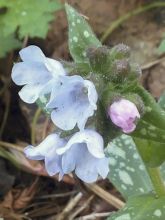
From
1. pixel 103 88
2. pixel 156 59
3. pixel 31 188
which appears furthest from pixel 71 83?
pixel 156 59

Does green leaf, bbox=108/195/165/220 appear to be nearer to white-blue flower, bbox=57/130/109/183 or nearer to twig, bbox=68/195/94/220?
white-blue flower, bbox=57/130/109/183

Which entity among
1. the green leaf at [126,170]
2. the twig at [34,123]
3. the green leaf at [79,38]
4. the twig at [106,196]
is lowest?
the twig at [106,196]

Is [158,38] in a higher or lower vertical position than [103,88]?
lower

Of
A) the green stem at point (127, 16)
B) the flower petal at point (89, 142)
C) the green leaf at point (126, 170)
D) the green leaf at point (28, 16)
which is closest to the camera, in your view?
the flower petal at point (89, 142)

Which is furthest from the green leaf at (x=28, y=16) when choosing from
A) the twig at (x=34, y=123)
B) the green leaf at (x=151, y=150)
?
the green leaf at (x=151, y=150)

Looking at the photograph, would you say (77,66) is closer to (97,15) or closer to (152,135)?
(152,135)

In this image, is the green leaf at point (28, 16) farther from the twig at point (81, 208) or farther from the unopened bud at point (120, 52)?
the unopened bud at point (120, 52)

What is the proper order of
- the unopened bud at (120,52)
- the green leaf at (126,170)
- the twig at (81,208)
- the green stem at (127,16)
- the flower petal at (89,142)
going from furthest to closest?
the green stem at (127,16) < the twig at (81,208) < the green leaf at (126,170) < the unopened bud at (120,52) < the flower petal at (89,142)
